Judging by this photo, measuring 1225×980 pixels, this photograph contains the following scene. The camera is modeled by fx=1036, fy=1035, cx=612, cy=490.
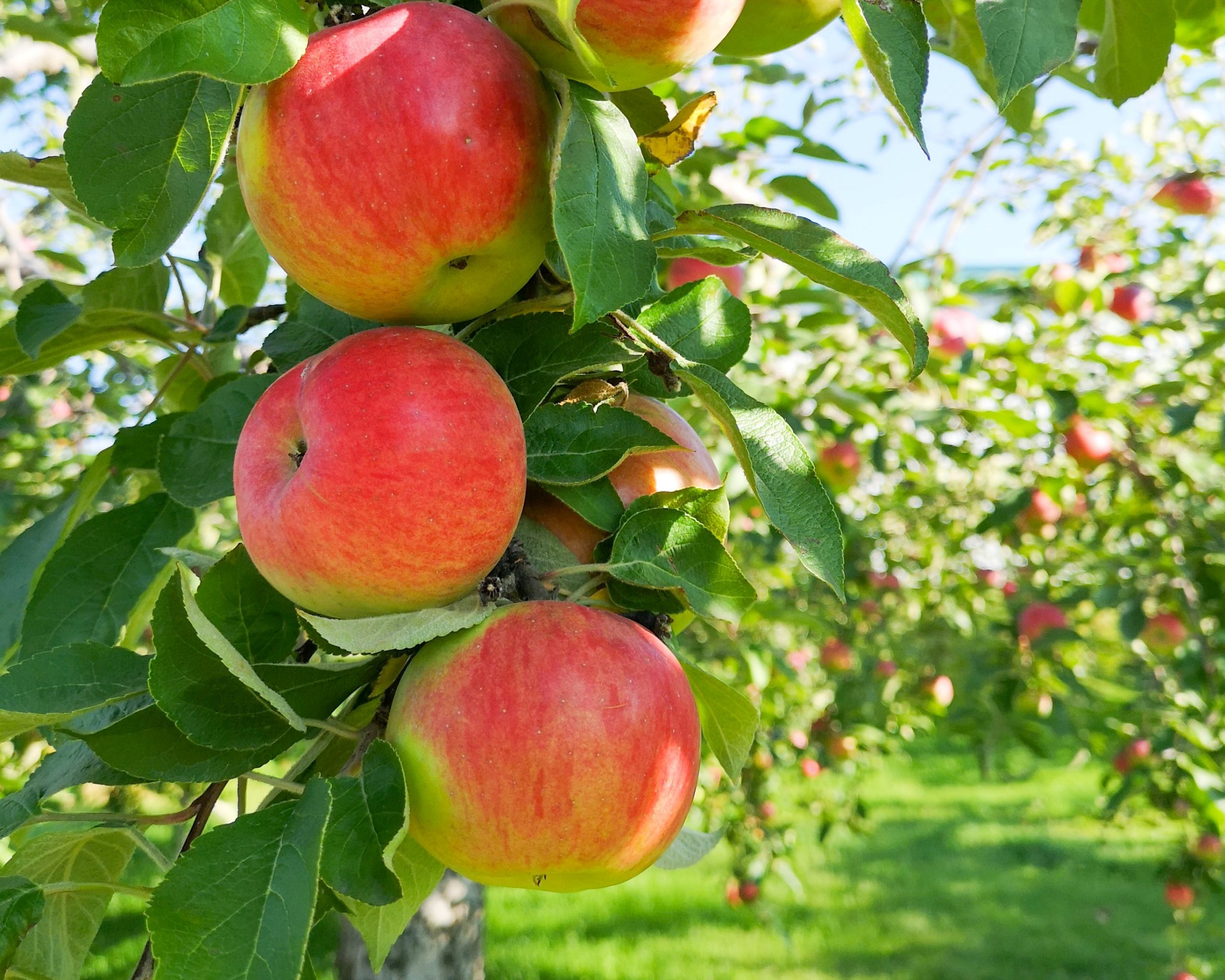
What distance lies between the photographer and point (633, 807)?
2.12 ft

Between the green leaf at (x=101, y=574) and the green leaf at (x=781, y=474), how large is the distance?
1.78 feet

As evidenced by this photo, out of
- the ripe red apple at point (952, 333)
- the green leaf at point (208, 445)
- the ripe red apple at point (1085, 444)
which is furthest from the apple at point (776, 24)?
the ripe red apple at point (1085, 444)

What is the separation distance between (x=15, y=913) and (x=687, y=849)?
471 millimetres

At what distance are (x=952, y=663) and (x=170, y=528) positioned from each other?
10.5 ft

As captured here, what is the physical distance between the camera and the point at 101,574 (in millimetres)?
905

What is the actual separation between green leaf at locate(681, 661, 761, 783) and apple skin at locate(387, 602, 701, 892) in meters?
0.12

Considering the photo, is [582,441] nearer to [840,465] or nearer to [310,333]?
[310,333]

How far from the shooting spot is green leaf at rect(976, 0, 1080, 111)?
0.66m

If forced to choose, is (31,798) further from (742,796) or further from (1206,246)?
(1206,246)

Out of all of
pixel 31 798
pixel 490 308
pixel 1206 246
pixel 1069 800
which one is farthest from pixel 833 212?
pixel 1069 800

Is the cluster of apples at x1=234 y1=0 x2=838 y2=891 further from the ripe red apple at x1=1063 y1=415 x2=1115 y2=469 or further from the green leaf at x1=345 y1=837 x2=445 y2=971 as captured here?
the ripe red apple at x1=1063 y1=415 x2=1115 y2=469

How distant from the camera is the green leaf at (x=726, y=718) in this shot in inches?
30.5

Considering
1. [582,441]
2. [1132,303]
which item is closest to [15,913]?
[582,441]

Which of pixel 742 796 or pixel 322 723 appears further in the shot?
pixel 742 796
